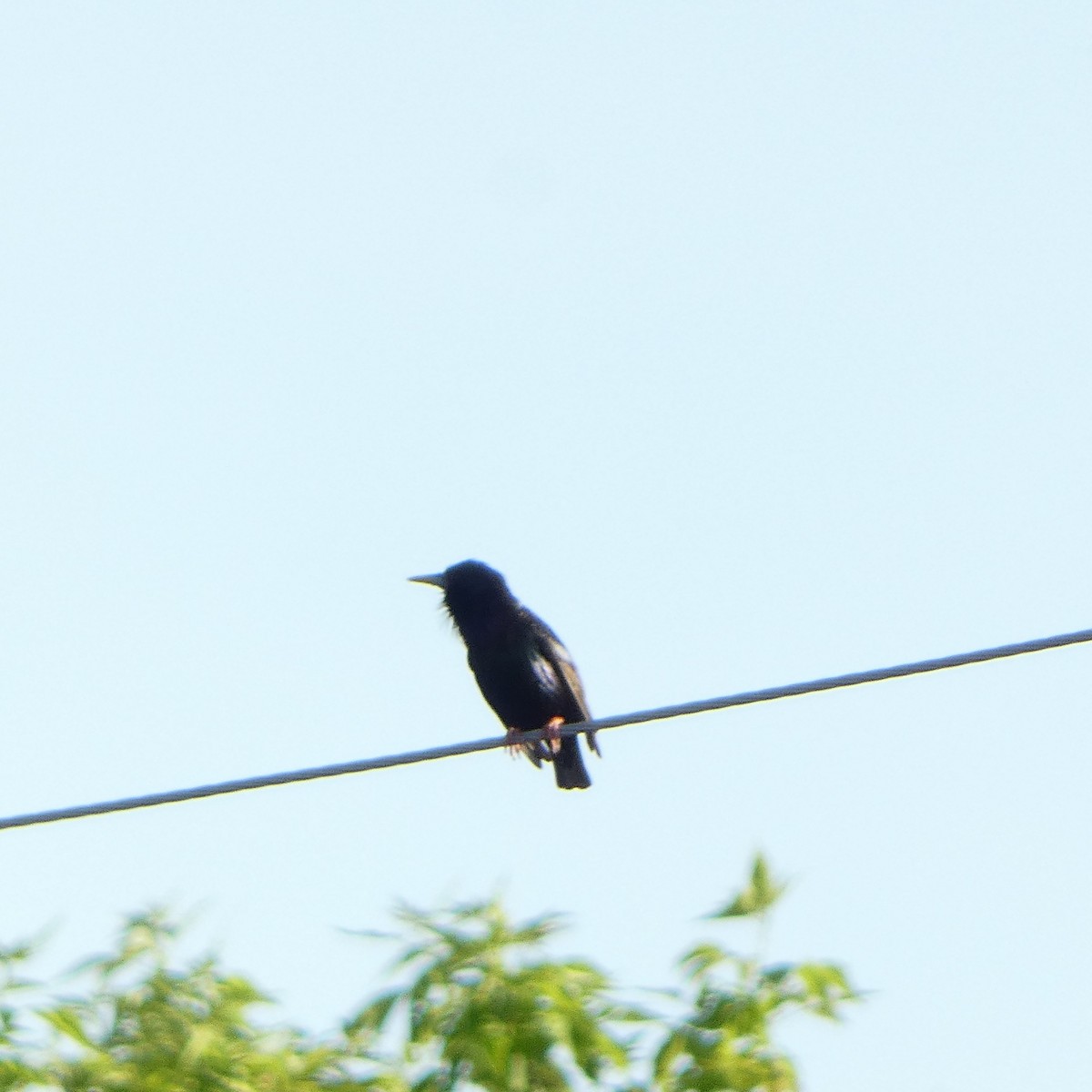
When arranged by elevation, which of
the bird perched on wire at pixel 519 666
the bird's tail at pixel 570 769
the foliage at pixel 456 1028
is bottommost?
the foliage at pixel 456 1028

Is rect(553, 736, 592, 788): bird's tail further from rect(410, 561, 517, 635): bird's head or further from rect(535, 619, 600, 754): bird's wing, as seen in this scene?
rect(410, 561, 517, 635): bird's head

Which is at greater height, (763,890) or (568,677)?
(568,677)

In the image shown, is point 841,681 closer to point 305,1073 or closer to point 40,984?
point 305,1073

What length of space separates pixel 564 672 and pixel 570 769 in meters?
0.44

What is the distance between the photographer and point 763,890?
234 inches

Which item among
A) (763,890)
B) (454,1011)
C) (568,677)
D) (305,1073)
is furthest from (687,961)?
(568,677)

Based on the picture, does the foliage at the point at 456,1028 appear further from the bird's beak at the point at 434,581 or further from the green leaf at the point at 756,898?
the bird's beak at the point at 434,581

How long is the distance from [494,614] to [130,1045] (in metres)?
3.51

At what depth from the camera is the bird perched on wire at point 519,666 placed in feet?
28.5

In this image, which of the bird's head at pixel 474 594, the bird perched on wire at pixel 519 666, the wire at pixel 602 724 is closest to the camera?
the wire at pixel 602 724

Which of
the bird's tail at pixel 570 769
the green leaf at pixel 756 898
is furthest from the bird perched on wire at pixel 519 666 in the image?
the green leaf at pixel 756 898

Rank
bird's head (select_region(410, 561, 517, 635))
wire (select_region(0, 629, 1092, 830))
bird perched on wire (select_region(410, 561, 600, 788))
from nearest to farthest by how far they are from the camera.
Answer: wire (select_region(0, 629, 1092, 830))
bird perched on wire (select_region(410, 561, 600, 788))
bird's head (select_region(410, 561, 517, 635))

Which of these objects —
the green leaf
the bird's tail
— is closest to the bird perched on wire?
the bird's tail

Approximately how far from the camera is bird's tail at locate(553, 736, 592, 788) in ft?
28.7
